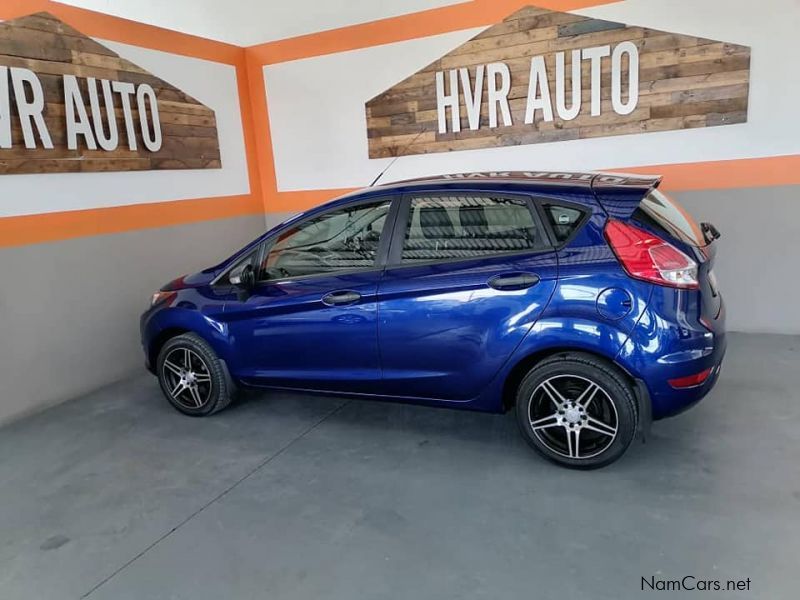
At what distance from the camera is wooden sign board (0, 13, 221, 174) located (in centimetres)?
422

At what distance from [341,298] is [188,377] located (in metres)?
1.41

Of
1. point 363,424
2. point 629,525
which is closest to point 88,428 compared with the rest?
point 363,424

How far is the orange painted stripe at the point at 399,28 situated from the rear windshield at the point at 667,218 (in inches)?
103

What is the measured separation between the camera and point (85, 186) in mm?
4703

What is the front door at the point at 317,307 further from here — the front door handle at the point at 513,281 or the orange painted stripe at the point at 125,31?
the orange painted stripe at the point at 125,31

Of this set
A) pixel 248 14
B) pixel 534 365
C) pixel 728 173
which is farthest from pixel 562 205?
pixel 248 14

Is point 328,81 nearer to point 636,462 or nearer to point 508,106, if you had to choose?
point 508,106

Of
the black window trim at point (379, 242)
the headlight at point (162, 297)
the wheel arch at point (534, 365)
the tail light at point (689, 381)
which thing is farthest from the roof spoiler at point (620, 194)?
the headlight at point (162, 297)

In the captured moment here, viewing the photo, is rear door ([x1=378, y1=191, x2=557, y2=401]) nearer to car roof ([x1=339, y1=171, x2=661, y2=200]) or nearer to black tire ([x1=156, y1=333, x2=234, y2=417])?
car roof ([x1=339, y1=171, x2=661, y2=200])

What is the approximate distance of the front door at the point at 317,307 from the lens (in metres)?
3.34

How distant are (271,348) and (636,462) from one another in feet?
7.21

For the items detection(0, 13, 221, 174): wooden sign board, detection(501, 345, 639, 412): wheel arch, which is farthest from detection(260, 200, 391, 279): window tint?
detection(0, 13, 221, 174): wooden sign board

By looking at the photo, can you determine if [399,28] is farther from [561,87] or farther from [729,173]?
[729,173]

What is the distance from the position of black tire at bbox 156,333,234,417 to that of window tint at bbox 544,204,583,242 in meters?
2.35
